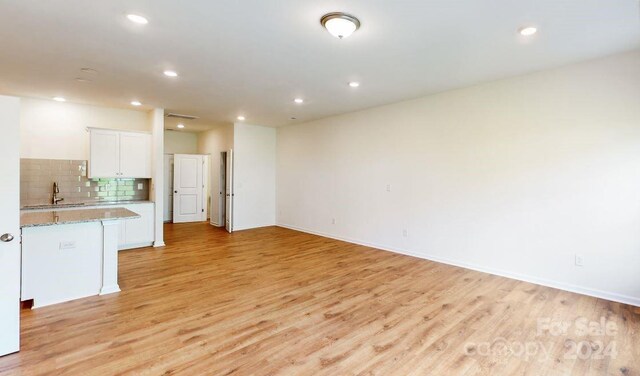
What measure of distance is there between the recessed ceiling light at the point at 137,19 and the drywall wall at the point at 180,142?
22.2ft

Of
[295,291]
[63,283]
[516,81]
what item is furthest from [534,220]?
[63,283]

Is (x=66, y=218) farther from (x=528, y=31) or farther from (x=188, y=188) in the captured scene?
(x=188, y=188)

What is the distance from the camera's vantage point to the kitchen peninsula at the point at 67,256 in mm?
3072

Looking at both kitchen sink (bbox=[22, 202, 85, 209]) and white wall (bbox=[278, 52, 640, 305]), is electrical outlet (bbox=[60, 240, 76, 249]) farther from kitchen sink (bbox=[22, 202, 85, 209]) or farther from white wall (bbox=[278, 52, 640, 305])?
white wall (bbox=[278, 52, 640, 305])

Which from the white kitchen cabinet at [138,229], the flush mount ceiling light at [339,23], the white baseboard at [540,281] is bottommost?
the white baseboard at [540,281]

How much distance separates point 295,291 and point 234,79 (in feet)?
9.53

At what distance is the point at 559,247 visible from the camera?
12.0 ft

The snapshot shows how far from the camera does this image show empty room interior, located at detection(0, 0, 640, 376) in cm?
235

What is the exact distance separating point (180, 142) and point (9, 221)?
7.19 m

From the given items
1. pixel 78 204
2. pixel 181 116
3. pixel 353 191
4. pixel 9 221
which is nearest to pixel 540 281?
pixel 353 191

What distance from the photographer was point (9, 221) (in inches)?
90.3

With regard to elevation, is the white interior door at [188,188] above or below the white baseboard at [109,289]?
above

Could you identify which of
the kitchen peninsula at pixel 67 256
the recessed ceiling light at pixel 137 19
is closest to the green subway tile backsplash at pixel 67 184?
the kitchen peninsula at pixel 67 256

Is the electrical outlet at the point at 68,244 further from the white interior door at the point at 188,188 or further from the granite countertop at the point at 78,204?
the white interior door at the point at 188,188
